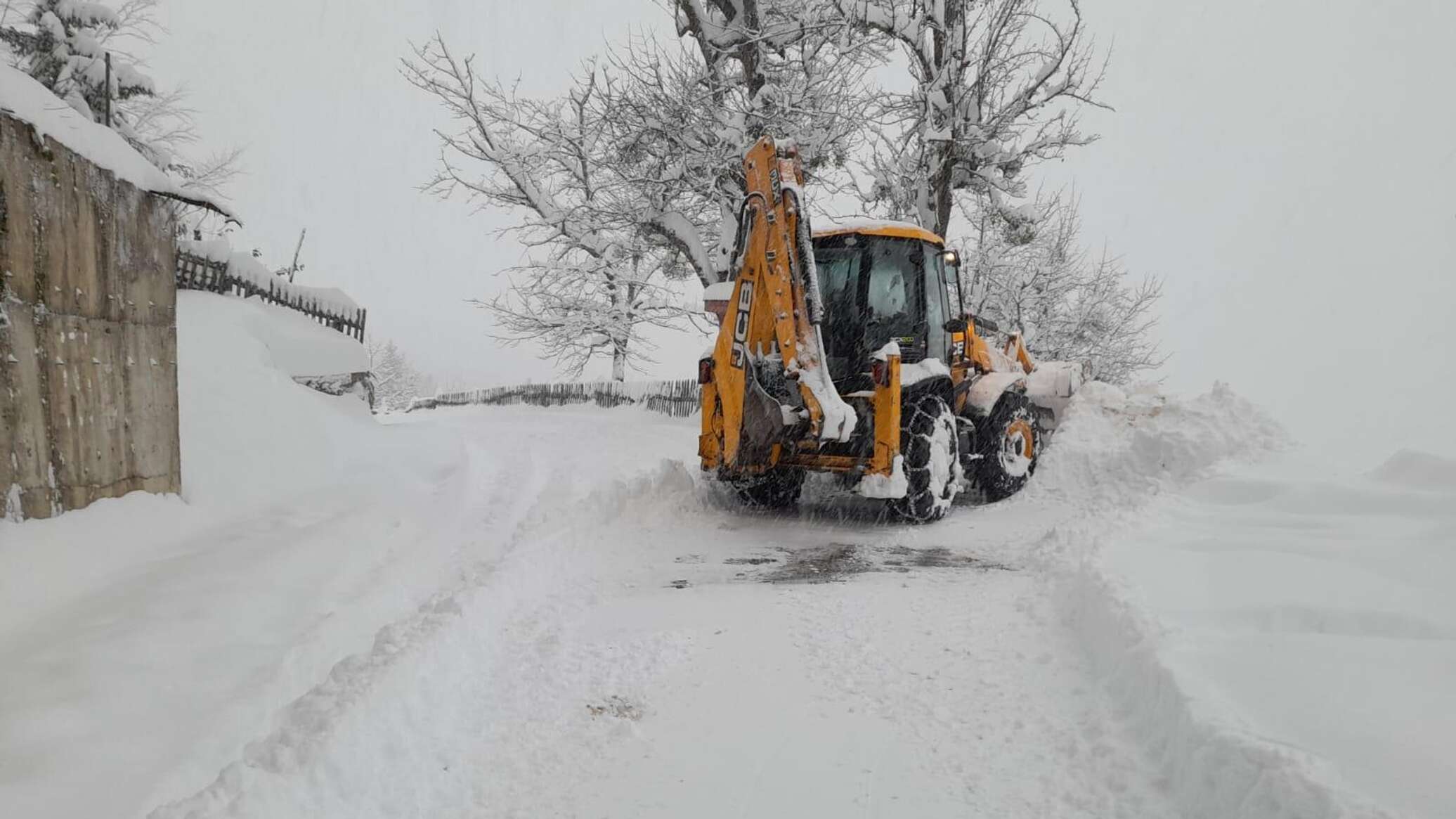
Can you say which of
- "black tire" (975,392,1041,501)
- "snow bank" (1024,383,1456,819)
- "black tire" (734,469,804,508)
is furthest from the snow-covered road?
"black tire" (975,392,1041,501)

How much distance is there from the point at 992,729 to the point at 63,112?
19.4 ft

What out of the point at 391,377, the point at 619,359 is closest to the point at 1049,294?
the point at 619,359

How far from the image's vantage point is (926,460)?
7.16 meters

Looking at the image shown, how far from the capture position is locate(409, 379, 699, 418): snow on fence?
21359mm

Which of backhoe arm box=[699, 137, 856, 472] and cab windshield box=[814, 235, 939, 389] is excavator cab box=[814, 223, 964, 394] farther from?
backhoe arm box=[699, 137, 856, 472]

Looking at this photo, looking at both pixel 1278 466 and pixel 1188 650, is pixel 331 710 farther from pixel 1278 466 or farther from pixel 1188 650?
pixel 1278 466

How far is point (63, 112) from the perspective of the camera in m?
4.71

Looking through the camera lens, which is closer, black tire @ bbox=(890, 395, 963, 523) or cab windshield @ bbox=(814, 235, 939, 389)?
black tire @ bbox=(890, 395, 963, 523)

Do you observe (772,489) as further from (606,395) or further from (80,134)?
(606,395)

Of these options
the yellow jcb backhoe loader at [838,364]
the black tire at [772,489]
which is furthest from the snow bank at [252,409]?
the black tire at [772,489]

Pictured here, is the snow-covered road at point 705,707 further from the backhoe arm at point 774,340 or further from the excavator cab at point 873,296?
the excavator cab at point 873,296

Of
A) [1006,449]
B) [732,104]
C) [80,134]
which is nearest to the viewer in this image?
[80,134]

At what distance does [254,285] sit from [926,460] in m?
9.46

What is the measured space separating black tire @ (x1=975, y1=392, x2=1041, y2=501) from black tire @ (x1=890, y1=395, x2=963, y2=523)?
1256mm
